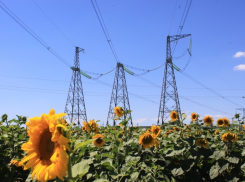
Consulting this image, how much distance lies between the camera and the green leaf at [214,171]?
3.64 metres

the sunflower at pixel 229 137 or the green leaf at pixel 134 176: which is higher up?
the sunflower at pixel 229 137

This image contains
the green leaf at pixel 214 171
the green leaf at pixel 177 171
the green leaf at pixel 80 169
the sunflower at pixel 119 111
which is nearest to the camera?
the green leaf at pixel 80 169

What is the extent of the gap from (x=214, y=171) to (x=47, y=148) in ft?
9.24

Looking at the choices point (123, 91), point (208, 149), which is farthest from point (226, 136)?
point (123, 91)

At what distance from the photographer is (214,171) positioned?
3684 mm

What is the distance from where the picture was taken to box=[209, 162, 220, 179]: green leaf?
3.64m

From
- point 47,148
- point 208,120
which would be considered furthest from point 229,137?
point 47,148

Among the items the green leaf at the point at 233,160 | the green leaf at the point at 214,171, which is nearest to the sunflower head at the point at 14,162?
the green leaf at the point at 214,171

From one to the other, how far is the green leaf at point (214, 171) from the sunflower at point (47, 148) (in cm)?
276

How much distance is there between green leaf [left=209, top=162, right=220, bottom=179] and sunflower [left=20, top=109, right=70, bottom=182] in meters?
2.76

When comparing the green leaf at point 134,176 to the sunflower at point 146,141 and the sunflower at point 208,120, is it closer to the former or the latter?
the sunflower at point 146,141

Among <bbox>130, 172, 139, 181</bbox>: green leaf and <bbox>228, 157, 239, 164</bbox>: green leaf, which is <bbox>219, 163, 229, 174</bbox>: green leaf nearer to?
<bbox>228, 157, 239, 164</bbox>: green leaf

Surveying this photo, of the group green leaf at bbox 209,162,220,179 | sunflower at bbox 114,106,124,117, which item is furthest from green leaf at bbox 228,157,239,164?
sunflower at bbox 114,106,124,117

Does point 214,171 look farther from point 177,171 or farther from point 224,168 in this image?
point 177,171
